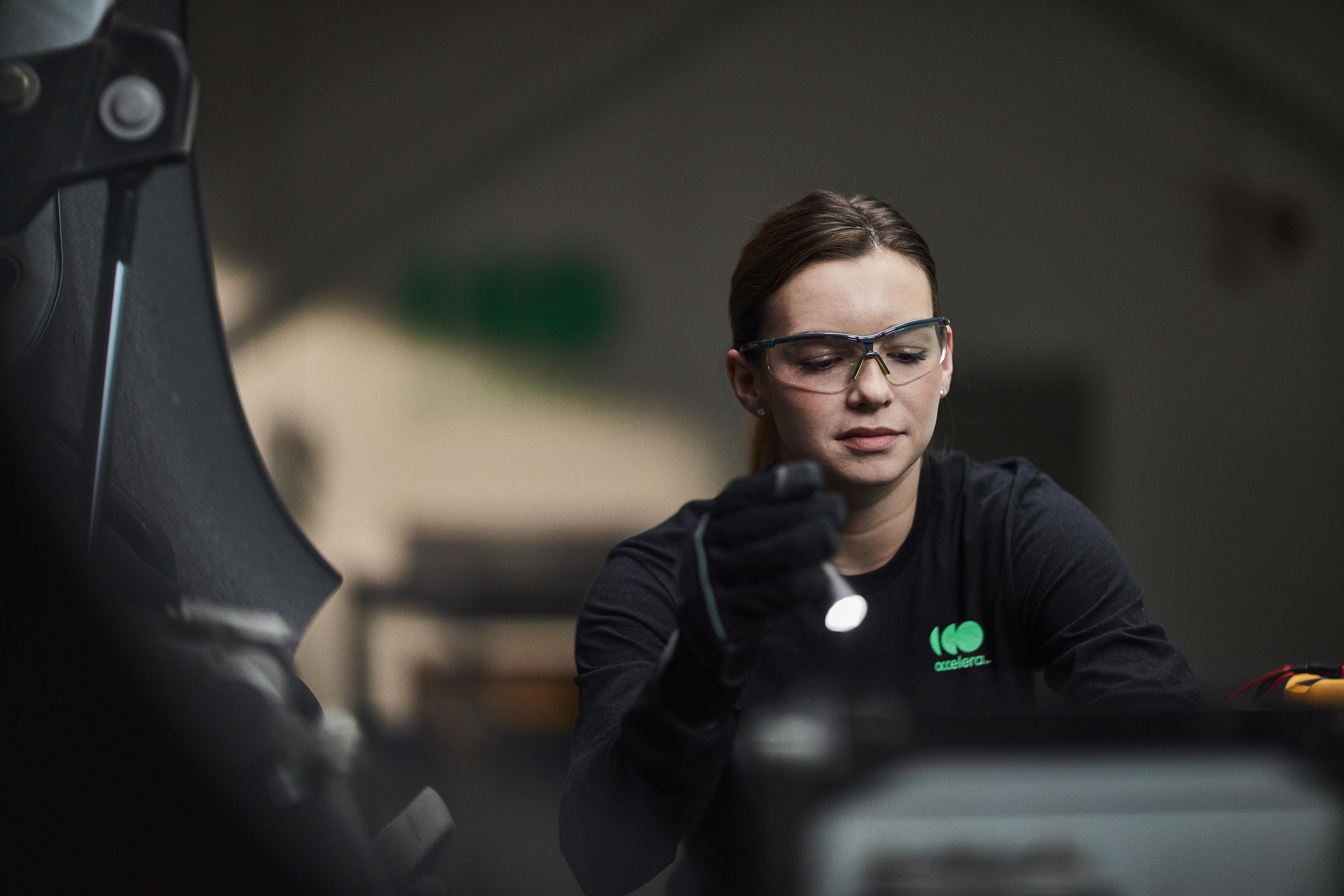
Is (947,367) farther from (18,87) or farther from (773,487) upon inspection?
(18,87)

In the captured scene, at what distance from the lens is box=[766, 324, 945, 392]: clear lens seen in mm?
1028

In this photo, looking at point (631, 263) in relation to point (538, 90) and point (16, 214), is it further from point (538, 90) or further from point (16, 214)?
point (16, 214)

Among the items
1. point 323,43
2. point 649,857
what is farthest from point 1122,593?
point 323,43

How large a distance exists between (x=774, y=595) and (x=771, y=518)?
0.04 m

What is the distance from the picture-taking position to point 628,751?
705 mm

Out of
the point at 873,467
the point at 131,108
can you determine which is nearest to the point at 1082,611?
the point at 873,467

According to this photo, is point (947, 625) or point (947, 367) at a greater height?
point (947, 367)

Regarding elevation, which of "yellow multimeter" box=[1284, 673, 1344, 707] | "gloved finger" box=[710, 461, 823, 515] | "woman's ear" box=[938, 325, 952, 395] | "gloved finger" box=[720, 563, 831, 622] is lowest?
"yellow multimeter" box=[1284, 673, 1344, 707]

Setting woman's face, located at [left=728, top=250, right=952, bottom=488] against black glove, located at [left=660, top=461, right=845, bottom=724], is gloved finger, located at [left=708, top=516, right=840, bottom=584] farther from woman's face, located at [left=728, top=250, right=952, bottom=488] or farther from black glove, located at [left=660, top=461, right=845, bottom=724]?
woman's face, located at [left=728, top=250, right=952, bottom=488]

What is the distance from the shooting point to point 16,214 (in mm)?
462

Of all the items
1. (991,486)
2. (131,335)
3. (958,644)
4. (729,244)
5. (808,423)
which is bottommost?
(958,644)

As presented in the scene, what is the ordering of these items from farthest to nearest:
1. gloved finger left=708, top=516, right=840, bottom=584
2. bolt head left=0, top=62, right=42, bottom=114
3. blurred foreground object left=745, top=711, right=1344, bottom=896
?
gloved finger left=708, top=516, right=840, bottom=584 < bolt head left=0, top=62, right=42, bottom=114 < blurred foreground object left=745, top=711, right=1344, bottom=896

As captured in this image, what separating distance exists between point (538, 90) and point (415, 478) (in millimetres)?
1869

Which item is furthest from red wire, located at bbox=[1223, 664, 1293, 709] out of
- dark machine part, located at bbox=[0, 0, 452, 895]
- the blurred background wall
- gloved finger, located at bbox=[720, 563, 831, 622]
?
the blurred background wall
